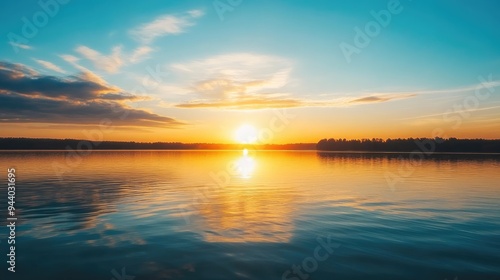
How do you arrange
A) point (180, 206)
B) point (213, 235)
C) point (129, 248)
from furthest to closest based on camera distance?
point (180, 206), point (213, 235), point (129, 248)

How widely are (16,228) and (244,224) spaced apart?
42.1 feet

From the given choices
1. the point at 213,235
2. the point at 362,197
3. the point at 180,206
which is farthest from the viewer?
the point at 362,197

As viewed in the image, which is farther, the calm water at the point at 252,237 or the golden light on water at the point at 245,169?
the golden light on water at the point at 245,169

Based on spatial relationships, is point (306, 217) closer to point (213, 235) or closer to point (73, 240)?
point (213, 235)

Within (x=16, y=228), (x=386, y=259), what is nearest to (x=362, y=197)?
(x=386, y=259)

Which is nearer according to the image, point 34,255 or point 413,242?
point 34,255

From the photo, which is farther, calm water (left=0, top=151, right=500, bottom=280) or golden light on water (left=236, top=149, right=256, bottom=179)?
golden light on water (left=236, top=149, right=256, bottom=179)

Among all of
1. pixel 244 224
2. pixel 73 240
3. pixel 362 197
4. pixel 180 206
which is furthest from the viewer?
pixel 362 197

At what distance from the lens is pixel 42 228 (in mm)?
17453

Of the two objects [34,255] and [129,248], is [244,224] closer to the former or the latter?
[129,248]

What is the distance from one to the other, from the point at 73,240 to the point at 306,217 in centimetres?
1397

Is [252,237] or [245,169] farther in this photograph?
[245,169]

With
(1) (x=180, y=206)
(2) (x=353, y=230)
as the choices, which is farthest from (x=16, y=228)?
(2) (x=353, y=230)

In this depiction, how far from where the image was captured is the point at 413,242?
611 inches
